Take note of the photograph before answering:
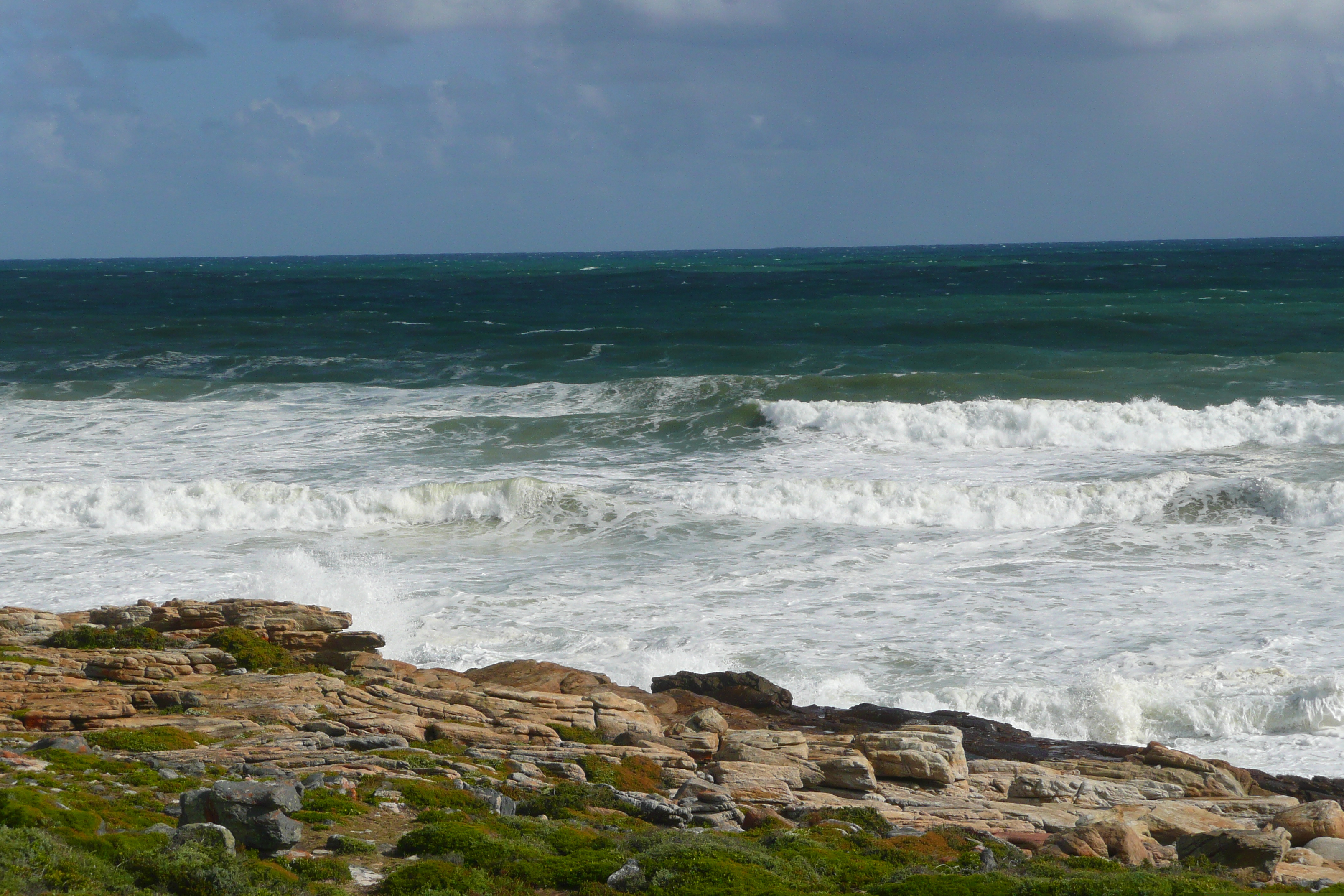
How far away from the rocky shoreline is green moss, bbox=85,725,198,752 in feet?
0.11

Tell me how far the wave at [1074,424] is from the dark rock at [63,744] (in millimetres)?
26555

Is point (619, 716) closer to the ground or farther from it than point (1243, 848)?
closer to the ground

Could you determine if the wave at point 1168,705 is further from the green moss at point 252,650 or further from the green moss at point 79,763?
the green moss at point 79,763

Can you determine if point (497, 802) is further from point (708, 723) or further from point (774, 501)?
point (774, 501)

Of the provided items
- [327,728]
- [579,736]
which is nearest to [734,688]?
[579,736]

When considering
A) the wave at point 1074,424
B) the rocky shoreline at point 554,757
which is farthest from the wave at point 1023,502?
the rocky shoreline at point 554,757

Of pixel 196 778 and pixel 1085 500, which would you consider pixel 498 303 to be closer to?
pixel 1085 500

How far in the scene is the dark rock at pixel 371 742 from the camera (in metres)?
12.0

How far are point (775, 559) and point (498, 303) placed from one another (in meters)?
62.8

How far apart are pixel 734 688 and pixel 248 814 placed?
8628 mm

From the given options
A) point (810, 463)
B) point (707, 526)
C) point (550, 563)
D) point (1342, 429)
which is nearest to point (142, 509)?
point (550, 563)

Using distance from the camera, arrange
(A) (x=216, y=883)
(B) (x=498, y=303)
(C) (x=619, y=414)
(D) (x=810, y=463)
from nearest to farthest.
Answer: (A) (x=216, y=883) → (D) (x=810, y=463) → (C) (x=619, y=414) → (B) (x=498, y=303)

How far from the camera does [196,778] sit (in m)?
10.5

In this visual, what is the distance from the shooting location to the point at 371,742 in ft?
40.0
